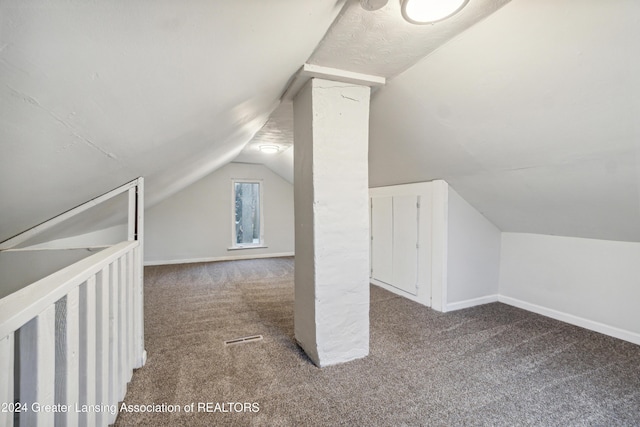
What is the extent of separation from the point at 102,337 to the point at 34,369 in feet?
1.78

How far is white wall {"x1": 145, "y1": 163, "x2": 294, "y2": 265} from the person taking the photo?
5480 millimetres

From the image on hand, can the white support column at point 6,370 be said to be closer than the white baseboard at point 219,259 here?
Yes

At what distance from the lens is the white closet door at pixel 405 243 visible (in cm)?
317

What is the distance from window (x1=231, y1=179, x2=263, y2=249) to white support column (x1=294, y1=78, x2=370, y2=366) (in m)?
4.36

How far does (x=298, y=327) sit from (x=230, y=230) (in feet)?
13.8

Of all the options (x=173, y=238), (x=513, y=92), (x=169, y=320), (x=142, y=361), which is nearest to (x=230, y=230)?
(x=173, y=238)

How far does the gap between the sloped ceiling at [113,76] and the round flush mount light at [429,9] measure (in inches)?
11.9

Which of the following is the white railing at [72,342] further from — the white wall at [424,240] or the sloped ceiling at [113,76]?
the white wall at [424,240]

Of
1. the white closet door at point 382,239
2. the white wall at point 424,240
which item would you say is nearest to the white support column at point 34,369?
the white wall at point 424,240

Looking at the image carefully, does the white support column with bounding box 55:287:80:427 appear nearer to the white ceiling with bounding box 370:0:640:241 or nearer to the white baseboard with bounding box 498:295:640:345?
the white ceiling with bounding box 370:0:640:241

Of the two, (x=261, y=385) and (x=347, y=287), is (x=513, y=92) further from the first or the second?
(x=261, y=385)

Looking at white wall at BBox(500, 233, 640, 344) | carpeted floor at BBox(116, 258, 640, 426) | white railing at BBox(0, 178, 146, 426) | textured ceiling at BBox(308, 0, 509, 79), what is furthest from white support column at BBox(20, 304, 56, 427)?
white wall at BBox(500, 233, 640, 344)

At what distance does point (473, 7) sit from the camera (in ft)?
4.14

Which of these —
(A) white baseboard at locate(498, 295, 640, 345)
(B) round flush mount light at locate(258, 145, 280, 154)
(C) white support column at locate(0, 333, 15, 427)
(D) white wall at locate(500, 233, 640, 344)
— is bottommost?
(A) white baseboard at locate(498, 295, 640, 345)
